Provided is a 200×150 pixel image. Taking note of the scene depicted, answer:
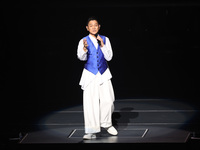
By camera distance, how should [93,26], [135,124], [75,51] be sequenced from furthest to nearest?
[75,51] < [135,124] < [93,26]

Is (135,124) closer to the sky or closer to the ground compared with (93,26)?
closer to the ground

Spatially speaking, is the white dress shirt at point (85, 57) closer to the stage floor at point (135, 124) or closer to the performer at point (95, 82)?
the performer at point (95, 82)

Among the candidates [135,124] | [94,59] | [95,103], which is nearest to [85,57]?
[94,59]

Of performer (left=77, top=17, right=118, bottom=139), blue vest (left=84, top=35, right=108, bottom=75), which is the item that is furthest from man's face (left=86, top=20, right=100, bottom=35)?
blue vest (left=84, top=35, right=108, bottom=75)

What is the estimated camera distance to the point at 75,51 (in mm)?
14227

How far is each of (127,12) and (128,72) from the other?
454 cm

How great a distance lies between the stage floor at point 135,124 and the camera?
6.67m

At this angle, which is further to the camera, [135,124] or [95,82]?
[135,124]

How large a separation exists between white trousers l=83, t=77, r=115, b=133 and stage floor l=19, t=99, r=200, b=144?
16cm

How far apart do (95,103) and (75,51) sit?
7584 mm

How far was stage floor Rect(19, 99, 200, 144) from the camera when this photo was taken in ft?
21.9

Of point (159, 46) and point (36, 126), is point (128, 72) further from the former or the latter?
point (36, 126)

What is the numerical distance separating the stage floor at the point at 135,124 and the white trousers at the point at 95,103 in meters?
0.16

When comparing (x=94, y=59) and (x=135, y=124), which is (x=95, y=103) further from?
(x=135, y=124)
